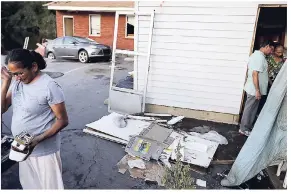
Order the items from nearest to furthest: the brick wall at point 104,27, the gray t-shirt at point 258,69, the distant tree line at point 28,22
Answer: the gray t-shirt at point 258,69
the brick wall at point 104,27
the distant tree line at point 28,22

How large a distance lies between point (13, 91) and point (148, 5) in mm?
3766

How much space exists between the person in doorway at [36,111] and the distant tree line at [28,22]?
84.0 feet

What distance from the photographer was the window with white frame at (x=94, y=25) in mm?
16984

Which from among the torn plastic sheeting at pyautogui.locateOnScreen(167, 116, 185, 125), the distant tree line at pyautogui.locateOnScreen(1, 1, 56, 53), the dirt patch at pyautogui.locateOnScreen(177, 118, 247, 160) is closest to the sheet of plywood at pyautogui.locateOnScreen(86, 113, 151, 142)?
the torn plastic sheeting at pyautogui.locateOnScreen(167, 116, 185, 125)

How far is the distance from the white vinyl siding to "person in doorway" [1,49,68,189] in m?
3.53

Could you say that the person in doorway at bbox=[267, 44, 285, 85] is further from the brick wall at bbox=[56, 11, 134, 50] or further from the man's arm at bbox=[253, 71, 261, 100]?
the brick wall at bbox=[56, 11, 134, 50]

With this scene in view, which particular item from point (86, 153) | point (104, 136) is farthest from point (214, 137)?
point (86, 153)

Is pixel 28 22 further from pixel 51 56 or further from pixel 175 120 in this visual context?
pixel 175 120

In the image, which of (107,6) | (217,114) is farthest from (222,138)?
(107,6)

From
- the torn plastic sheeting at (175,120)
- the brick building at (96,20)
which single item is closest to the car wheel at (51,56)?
the brick building at (96,20)

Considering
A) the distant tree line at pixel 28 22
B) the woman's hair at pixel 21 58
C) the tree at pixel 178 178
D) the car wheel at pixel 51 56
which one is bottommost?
the tree at pixel 178 178

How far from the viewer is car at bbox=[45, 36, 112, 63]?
508 inches

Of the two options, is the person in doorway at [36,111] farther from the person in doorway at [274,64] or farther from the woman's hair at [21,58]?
the person in doorway at [274,64]

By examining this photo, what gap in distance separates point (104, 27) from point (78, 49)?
446 centimetres
